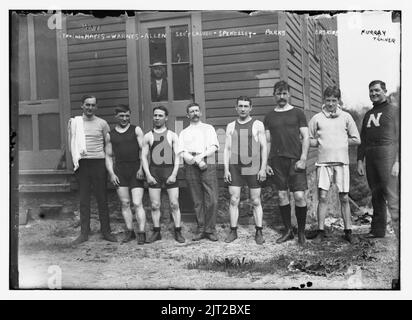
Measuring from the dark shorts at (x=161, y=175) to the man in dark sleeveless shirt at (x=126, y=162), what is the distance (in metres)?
0.14

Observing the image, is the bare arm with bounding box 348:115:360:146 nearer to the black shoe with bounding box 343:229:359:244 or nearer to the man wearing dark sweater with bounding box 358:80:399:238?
the man wearing dark sweater with bounding box 358:80:399:238

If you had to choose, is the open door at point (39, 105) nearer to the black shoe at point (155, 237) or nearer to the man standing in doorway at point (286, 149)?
the black shoe at point (155, 237)

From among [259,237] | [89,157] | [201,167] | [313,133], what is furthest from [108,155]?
[313,133]

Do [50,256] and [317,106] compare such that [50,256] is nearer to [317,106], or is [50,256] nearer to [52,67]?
[52,67]

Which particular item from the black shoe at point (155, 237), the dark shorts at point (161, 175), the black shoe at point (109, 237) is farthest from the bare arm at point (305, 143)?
the black shoe at point (109, 237)

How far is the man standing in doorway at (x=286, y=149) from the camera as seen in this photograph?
5176 mm

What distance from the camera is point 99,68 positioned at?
5.35m

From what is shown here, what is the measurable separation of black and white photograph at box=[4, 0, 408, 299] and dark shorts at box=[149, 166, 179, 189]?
0.04ft

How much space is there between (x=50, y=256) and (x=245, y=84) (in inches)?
120

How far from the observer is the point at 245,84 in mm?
5230

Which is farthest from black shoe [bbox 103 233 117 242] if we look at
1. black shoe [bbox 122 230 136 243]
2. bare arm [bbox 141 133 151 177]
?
bare arm [bbox 141 133 151 177]

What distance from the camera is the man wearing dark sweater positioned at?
16.9ft

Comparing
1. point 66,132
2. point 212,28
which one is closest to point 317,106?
point 212,28
